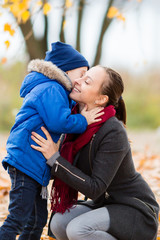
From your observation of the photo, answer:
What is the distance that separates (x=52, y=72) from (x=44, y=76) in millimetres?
76

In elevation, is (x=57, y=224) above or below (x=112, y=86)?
below

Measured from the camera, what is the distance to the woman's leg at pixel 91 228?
7.30ft

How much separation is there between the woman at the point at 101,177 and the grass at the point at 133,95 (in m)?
11.0

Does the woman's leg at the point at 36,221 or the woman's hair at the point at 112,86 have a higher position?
the woman's hair at the point at 112,86

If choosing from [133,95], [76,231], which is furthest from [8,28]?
[133,95]

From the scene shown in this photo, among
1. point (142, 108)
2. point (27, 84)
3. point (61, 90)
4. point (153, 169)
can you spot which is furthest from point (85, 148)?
point (142, 108)

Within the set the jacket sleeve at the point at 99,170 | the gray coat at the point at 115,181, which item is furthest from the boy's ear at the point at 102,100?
the jacket sleeve at the point at 99,170

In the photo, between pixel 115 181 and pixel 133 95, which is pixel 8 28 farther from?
pixel 133 95

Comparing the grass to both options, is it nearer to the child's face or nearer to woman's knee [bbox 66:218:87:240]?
the child's face

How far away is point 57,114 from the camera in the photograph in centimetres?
218

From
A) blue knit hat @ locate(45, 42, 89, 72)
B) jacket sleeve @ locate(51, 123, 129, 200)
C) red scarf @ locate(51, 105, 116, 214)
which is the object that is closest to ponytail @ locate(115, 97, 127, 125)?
red scarf @ locate(51, 105, 116, 214)

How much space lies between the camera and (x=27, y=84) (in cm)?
242

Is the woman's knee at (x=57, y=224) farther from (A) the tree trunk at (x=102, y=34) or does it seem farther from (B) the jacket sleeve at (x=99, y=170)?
(A) the tree trunk at (x=102, y=34)

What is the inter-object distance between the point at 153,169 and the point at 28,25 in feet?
10.4
